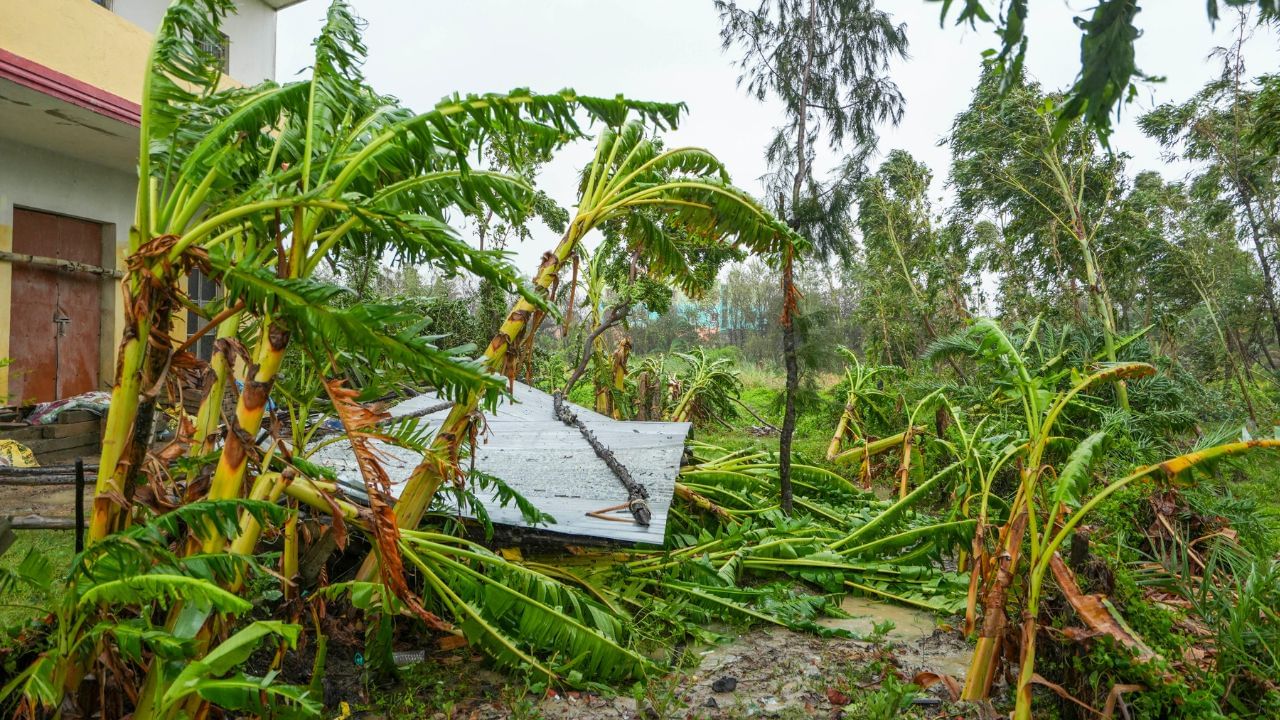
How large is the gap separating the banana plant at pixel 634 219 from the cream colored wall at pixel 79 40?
550cm

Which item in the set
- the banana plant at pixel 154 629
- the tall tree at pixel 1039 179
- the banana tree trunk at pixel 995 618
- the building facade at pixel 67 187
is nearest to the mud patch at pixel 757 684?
the banana tree trunk at pixel 995 618

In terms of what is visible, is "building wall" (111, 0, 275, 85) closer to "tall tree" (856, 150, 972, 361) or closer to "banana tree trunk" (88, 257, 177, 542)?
"banana tree trunk" (88, 257, 177, 542)

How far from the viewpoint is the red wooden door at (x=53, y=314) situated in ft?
25.6

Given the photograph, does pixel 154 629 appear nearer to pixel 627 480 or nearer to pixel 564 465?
pixel 627 480

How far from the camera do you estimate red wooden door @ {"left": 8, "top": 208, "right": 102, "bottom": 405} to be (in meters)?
7.80

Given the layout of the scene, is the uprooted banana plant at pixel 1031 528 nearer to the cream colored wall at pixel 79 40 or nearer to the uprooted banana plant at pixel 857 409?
the uprooted banana plant at pixel 857 409

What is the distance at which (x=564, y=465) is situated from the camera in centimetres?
527

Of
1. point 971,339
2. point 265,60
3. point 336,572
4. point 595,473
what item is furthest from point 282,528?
point 265,60

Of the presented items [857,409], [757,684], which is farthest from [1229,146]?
[757,684]

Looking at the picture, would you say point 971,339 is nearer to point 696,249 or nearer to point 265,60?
point 696,249

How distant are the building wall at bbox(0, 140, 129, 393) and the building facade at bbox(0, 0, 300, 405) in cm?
1

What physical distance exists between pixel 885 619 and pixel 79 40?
9205 mm

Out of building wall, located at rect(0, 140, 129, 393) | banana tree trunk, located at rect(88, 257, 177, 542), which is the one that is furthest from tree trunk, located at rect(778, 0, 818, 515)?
building wall, located at rect(0, 140, 129, 393)

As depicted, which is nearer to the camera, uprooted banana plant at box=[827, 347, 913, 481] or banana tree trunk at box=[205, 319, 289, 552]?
banana tree trunk at box=[205, 319, 289, 552]
